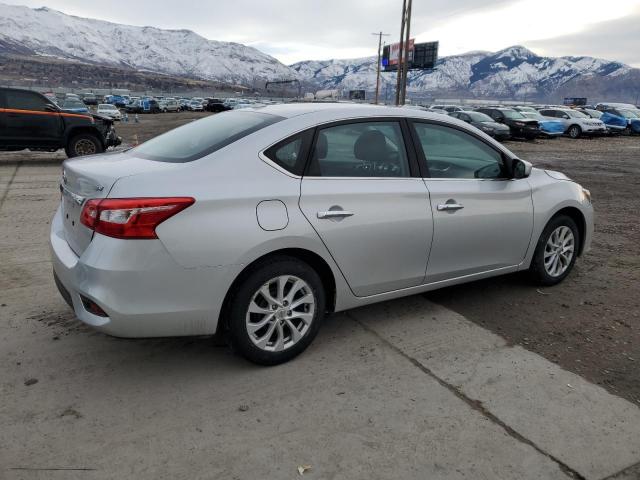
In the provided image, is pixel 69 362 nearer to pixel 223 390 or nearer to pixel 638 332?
pixel 223 390

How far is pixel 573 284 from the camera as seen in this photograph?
16.5 ft

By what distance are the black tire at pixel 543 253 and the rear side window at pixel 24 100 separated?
11.4m

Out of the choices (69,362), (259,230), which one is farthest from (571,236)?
(69,362)

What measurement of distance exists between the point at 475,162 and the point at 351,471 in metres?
2.69

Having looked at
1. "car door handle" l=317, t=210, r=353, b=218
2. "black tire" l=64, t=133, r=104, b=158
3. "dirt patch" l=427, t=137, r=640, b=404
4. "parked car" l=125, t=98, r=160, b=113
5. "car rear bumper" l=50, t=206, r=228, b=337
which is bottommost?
"parked car" l=125, t=98, r=160, b=113

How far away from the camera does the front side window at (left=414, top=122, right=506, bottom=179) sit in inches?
159

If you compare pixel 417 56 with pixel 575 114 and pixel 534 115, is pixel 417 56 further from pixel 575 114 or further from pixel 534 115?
pixel 534 115

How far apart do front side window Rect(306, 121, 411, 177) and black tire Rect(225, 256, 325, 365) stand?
61 cm

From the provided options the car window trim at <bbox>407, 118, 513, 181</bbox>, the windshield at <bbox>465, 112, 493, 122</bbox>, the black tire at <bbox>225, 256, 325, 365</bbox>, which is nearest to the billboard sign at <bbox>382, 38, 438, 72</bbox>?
the windshield at <bbox>465, 112, 493, 122</bbox>

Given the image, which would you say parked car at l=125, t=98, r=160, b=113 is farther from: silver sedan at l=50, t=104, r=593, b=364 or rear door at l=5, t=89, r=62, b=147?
silver sedan at l=50, t=104, r=593, b=364

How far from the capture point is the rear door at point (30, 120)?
11.9m

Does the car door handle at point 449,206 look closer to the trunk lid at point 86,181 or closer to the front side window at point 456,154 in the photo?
the front side window at point 456,154

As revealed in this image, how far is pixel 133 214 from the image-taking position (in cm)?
285

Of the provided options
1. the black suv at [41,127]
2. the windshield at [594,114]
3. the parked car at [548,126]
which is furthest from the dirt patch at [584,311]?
the windshield at [594,114]
